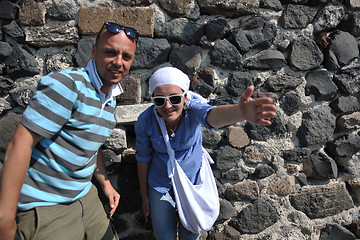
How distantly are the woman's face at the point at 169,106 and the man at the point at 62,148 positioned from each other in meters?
0.25

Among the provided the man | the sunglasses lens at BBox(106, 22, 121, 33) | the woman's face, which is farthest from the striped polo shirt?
the woman's face

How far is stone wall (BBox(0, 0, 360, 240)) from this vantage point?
6.36 feet

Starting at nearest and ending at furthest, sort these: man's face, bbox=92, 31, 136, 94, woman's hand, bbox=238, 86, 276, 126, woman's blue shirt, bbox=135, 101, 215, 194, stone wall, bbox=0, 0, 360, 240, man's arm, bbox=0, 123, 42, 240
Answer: man's arm, bbox=0, 123, 42, 240 < woman's hand, bbox=238, 86, 276, 126 < man's face, bbox=92, 31, 136, 94 < woman's blue shirt, bbox=135, 101, 215, 194 < stone wall, bbox=0, 0, 360, 240

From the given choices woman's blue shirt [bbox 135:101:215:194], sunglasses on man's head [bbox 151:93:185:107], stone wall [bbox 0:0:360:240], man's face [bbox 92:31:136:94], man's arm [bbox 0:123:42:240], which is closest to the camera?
man's arm [bbox 0:123:42:240]

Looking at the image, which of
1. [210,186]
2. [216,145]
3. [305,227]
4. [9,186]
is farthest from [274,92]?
[9,186]

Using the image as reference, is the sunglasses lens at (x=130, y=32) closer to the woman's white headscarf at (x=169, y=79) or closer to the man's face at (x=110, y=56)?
the man's face at (x=110, y=56)

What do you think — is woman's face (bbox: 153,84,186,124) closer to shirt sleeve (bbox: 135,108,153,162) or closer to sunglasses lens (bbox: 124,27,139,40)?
shirt sleeve (bbox: 135,108,153,162)

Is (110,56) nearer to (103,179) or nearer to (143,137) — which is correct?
(143,137)

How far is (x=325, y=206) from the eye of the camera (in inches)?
94.4

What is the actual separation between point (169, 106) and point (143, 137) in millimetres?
326

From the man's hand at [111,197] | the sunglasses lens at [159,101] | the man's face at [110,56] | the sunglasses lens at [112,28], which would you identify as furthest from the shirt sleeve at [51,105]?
the man's hand at [111,197]

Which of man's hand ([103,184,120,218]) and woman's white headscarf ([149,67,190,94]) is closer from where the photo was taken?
woman's white headscarf ([149,67,190,94])

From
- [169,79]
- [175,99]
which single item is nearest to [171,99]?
[175,99]

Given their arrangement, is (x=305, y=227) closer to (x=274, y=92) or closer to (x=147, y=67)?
(x=274, y=92)
